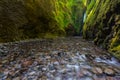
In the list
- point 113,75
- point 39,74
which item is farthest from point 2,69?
point 113,75

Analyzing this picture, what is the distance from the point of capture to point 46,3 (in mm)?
29828

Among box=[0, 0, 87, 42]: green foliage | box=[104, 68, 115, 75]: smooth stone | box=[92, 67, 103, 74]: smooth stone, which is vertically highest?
box=[0, 0, 87, 42]: green foliage

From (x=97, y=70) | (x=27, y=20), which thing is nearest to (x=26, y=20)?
(x=27, y=20)

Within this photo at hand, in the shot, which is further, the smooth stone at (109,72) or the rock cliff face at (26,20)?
the rock cliff face at (26,20)

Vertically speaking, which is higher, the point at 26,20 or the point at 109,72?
the point at 26,20

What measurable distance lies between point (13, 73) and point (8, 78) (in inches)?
21.9

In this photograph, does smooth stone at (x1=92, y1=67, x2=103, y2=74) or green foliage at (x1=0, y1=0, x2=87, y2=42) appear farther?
green foliage at (x1=0, y1=0, x2=87, y2=42)

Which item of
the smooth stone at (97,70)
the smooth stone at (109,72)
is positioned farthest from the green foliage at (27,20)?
the smooth stone at (109,72)

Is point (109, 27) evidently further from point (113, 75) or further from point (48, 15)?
point (48, 15)

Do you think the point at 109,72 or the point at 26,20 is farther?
the point at 26,20

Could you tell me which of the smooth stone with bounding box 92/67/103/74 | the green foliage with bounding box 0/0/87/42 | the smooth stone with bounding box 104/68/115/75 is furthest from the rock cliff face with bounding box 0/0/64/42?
the smooth stone with bounding box 104/68/115/75

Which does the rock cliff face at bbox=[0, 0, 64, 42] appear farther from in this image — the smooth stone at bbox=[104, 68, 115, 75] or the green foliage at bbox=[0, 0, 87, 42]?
the smooth stone at bbox=[104, 68, 115, 75]

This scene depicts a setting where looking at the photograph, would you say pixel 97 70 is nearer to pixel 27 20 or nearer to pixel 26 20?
pixel 26 20

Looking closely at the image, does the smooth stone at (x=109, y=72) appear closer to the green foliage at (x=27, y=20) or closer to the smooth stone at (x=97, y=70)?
the smooth stone at (x=97, y=70)
